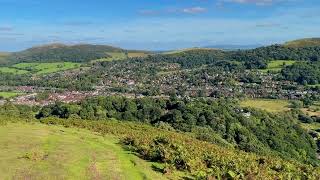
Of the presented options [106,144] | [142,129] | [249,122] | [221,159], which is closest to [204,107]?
[249,122]

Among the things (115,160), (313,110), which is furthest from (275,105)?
(115,160)

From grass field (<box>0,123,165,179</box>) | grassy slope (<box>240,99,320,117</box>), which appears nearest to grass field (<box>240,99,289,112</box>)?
grassy slope (<box>240,99,320,117</box>)

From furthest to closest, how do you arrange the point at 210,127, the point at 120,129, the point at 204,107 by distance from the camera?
the point at 204,107, the point at 210,127, the point at 120,129

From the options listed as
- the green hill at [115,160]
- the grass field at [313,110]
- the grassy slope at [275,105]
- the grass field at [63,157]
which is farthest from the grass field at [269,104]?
the grass field at [63,157]

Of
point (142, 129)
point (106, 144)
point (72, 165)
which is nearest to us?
point (72, 165)

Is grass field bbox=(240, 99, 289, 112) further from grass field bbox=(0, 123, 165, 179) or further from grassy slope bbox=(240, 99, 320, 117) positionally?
grass field bbox=(0, 123, 165, 179)

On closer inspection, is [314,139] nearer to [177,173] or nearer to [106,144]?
[106,144]
